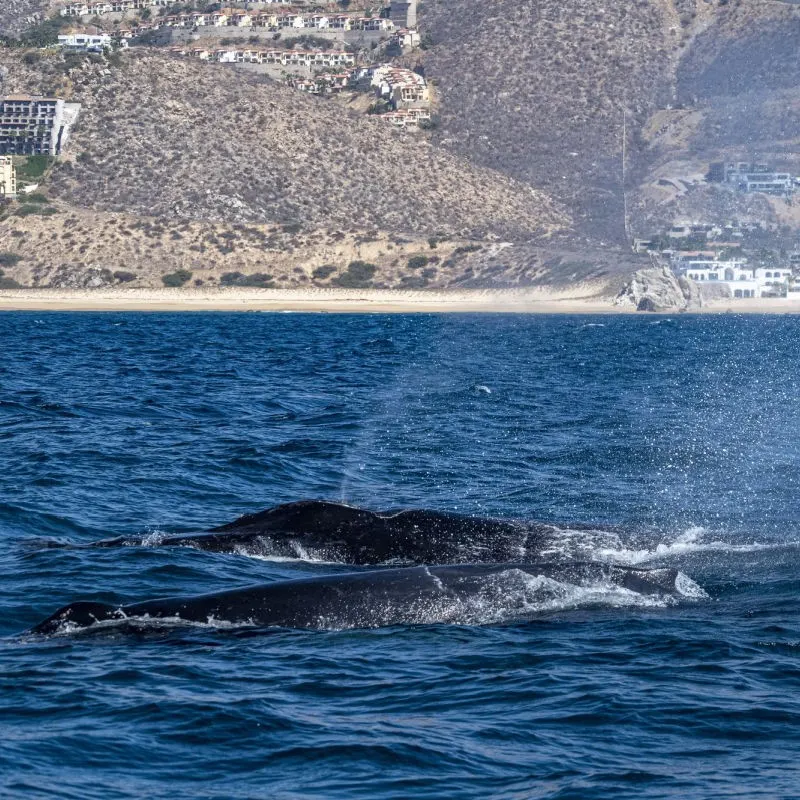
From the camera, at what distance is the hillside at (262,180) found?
18300cm

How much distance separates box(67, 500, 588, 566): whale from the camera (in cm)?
2028

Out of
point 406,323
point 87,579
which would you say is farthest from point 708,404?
point 406,323

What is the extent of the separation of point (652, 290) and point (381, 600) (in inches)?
5987

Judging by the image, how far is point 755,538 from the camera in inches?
907

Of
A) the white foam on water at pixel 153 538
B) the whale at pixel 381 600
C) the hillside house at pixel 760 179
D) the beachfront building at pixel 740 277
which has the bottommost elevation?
the white foam on water at pixel 153 538

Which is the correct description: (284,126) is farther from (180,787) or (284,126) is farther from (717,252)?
(180,787)

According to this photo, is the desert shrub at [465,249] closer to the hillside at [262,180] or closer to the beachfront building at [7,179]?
the hillside at [262,180]

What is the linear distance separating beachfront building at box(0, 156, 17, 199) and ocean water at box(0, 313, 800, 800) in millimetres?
140961

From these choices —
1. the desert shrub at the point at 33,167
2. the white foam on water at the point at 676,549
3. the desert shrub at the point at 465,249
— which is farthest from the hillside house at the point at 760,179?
the white foam on water at the point at 676,549

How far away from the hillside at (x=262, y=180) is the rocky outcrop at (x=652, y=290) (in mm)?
22367

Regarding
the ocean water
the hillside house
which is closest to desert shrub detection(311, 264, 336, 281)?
the hillside house

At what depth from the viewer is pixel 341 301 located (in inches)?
6535

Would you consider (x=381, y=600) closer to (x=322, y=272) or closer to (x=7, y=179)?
(x=322, y=272)

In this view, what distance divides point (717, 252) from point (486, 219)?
33.6 m
